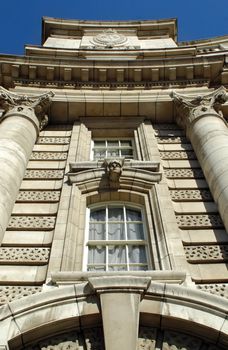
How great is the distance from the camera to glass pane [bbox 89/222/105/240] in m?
11.1

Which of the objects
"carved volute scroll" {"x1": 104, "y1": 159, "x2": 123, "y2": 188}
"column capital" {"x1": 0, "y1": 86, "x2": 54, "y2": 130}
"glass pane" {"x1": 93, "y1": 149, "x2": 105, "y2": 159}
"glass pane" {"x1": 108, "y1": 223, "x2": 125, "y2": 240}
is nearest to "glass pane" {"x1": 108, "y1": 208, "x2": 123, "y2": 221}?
"glass pane" {"x1": 108, "y1": 223, "x2": 125, "y2": 240}

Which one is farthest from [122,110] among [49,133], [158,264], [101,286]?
[101,286]

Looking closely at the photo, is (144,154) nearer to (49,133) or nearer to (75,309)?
(49,133)

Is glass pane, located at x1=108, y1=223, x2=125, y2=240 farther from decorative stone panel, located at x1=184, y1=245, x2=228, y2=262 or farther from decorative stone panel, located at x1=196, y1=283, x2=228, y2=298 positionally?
decorative stone panel, located at x1=196, y1=283, x2=228, y2=298

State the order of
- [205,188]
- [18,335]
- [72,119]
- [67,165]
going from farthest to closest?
[72,119]
[67,165]
[205,188]
[18,335]

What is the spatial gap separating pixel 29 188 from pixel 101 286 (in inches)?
226

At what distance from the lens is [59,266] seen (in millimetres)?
9383

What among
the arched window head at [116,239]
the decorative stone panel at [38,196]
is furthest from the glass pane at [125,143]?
the decorative stone panel at [38,196]

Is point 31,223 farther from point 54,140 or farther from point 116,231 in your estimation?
point 54,140

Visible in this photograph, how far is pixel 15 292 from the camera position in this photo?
8.80m

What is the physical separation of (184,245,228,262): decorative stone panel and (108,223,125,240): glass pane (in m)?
1.84

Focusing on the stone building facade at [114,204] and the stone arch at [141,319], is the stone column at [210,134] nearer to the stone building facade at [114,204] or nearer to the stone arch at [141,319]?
the stone building facade at [114,204]

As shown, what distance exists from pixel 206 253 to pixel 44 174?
599cm

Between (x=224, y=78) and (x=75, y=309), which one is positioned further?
(x=224, y=78)
